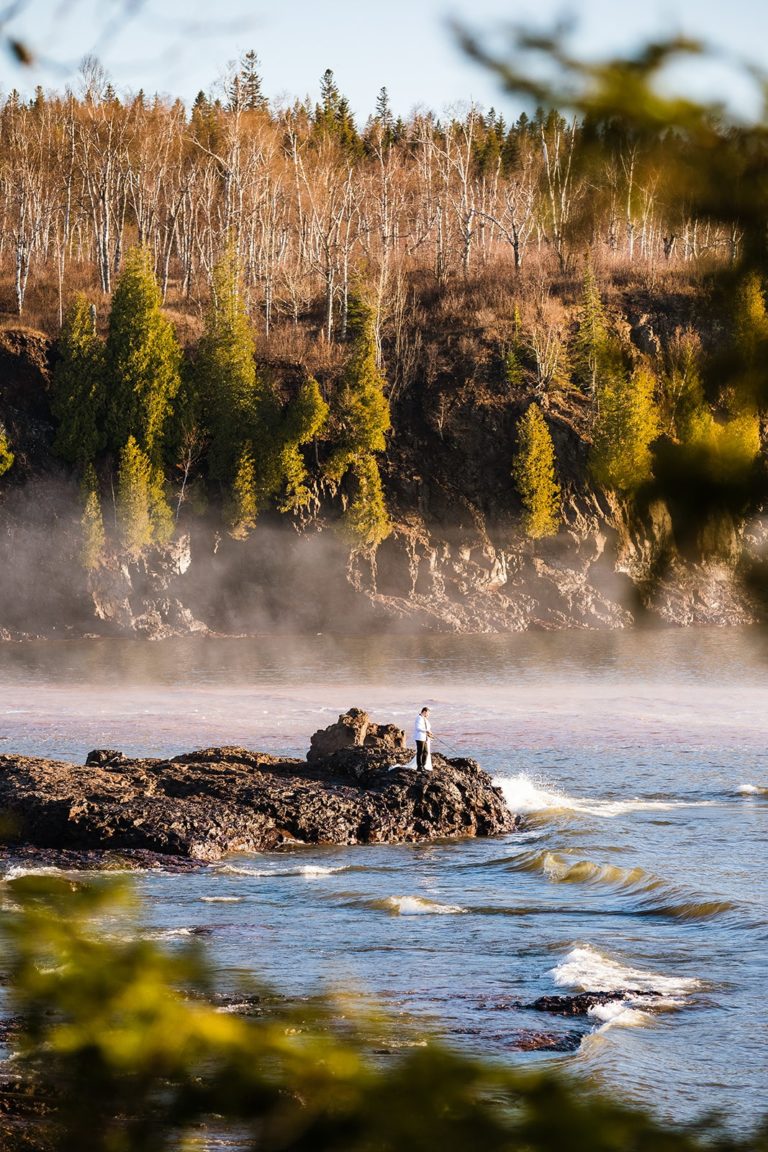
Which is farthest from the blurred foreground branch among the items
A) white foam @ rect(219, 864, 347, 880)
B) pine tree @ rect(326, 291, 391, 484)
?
pine tree @ rect(326, 291, 391, 484)

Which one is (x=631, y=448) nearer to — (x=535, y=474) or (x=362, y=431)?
(x=362, y=431)

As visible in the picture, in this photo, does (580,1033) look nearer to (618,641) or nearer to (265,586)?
(618,641)

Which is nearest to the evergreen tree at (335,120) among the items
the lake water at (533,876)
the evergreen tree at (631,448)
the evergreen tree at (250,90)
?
the evergreen tree at (250,90)

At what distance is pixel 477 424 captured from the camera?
69.0 metres

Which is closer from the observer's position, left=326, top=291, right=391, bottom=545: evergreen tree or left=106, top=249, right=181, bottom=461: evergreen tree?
left=106, top=249, right=181, bottom=461: evergreen tree

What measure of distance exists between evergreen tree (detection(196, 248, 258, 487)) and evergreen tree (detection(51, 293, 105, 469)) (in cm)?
481

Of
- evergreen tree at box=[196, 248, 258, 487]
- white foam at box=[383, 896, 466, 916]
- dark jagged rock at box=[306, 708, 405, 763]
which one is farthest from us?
evergreen tree at box=[196, 248, 258, 487]

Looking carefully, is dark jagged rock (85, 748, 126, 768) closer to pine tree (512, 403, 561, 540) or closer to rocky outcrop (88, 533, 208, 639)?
rocky outcrop (88, 533, 208, 639)

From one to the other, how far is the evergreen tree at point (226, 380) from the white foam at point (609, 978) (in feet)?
163

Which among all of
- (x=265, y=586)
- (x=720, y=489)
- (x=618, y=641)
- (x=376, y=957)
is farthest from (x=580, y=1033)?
(x=265, y=586)

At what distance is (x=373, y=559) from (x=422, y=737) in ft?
135

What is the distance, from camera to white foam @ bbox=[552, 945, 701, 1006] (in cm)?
1495

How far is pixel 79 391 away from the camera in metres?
62.6

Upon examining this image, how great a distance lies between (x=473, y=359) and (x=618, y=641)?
18.4 m
